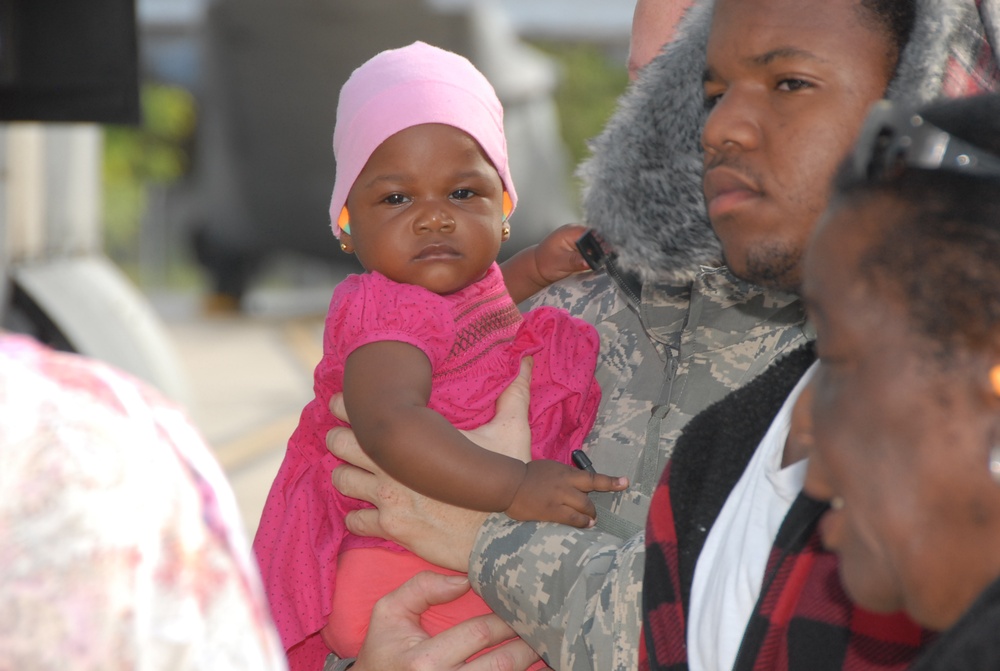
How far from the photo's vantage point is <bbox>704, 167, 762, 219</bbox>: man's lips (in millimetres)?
1716

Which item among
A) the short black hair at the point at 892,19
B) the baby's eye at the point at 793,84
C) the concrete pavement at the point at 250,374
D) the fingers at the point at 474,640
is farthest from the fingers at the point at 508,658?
the concrete pavement at the point at 250,374

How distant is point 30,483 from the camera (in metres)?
0.81

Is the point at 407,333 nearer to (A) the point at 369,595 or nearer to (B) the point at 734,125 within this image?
(A) the point at 369,595

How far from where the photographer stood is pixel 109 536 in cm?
83

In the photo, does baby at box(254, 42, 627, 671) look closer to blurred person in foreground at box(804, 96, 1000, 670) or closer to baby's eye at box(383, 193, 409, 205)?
baby's eye at box(383, 193, 409, 205)

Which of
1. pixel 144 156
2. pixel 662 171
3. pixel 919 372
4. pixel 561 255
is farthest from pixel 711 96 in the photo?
pixel 144 156

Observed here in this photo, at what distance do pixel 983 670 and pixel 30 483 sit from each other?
733mm

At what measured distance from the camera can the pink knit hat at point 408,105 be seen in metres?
2.14

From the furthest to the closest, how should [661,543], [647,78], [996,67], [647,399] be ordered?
[647,78]
[647,399]
[996,67]
[661,543]

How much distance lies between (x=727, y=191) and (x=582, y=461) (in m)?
0.50

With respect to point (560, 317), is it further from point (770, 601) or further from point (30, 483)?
point (30, 483)

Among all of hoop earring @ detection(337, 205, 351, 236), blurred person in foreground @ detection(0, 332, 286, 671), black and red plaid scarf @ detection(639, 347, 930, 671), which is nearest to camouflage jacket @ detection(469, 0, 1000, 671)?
black and red plaid scarf @ detection(639, 347, 930, 671)

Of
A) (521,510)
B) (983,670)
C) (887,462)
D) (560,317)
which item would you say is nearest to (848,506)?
(887,462)

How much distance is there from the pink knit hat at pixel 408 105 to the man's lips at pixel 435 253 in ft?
0.61
